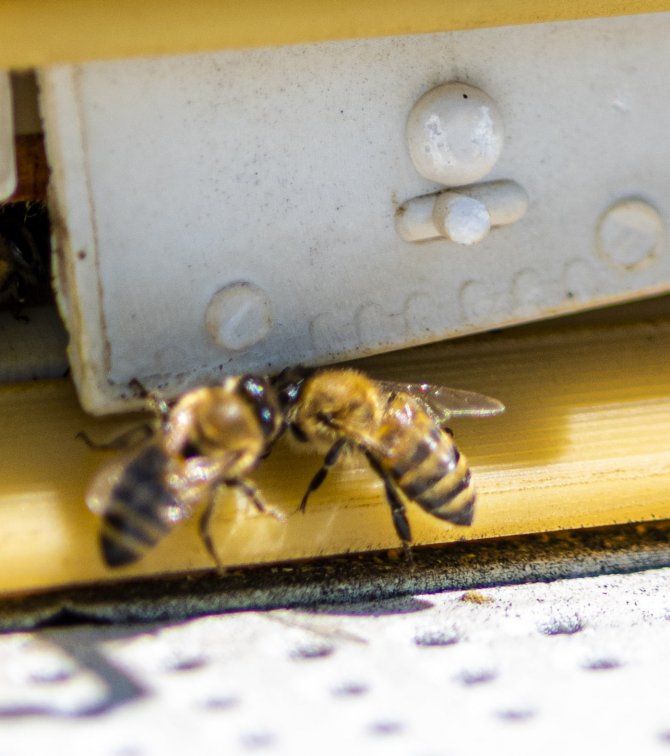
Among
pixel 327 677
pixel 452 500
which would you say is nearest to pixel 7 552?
pixel 327 677

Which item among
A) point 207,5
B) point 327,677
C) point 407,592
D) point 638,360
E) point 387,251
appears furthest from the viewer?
point 638,360

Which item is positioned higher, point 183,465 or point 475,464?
point 183,465

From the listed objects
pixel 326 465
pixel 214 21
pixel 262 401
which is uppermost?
pixel 214 21

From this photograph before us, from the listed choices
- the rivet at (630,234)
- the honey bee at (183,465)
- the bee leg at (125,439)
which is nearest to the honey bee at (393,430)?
the honey bee at (183,465)

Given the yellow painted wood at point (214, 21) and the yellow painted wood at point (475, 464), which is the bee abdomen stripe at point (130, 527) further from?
the yellow painted wood at point (214, 21)

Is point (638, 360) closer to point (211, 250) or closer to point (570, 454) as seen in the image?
point (570, 454)

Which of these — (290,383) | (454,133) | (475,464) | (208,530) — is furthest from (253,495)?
(454,133)

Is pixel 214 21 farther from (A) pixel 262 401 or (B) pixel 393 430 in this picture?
(B) pixel 393 430
